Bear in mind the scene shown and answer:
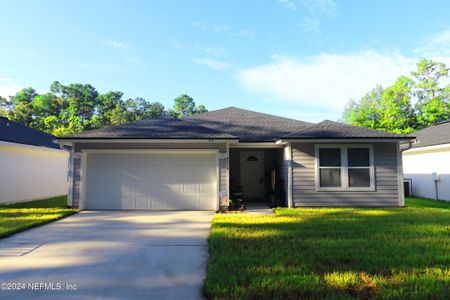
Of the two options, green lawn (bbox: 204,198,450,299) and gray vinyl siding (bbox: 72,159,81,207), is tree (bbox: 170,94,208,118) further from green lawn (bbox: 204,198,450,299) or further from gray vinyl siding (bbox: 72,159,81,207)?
green lawn (bbox: 204,198,450,299)

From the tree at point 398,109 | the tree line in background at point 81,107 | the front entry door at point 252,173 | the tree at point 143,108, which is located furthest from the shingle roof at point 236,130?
the tree at point 143,108

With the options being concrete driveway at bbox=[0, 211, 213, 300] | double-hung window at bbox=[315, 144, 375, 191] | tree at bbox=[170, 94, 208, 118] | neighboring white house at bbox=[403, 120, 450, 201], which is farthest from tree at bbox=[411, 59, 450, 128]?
tree at bbox=[170, 94, 208, 118]

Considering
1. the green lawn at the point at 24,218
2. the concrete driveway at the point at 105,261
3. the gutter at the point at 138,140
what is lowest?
the concrete driveway at the point at 105,261

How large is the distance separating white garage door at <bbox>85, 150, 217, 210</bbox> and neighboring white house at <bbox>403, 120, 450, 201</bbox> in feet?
34.1

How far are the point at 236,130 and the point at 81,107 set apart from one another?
40668 millimetres

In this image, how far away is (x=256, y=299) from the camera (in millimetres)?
2881

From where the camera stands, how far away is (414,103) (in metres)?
25.0

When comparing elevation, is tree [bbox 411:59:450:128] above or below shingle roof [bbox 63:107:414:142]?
above

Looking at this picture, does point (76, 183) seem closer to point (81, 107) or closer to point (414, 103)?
point (414, 103)

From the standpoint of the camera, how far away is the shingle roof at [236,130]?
373 inches

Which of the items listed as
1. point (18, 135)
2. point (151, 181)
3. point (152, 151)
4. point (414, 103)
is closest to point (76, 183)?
point (151, 181)

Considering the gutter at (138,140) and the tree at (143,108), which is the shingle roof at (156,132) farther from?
the tree at (143,108)

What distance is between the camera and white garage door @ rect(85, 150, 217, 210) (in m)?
9.54

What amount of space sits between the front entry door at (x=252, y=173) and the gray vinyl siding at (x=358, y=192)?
3.15 meters
